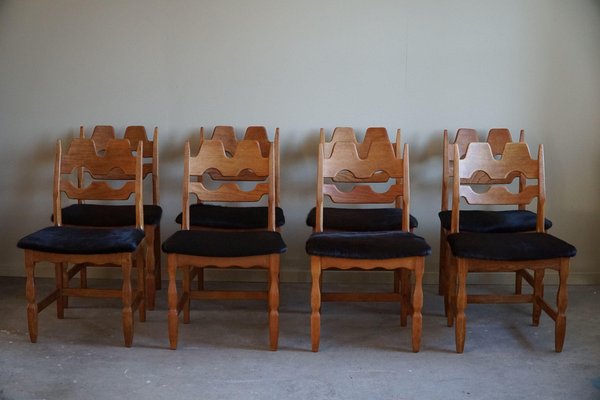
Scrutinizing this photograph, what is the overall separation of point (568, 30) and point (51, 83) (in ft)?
Answer: 11.9

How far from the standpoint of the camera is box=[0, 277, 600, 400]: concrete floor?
3071mm

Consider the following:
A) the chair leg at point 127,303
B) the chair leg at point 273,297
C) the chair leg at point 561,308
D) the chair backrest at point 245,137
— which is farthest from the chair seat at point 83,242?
the chair leg at point 561,308

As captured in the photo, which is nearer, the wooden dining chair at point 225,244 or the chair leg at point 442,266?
the wooden dining chair at point 225,244

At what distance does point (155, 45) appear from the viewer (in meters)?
4.64

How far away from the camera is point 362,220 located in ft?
13.1

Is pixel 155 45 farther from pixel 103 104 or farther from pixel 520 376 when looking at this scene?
pixel 520 376

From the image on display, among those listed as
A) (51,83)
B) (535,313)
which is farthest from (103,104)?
(535,313)

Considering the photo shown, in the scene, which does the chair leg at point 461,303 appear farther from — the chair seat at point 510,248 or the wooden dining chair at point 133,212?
the wooden dining chair at point 133,212

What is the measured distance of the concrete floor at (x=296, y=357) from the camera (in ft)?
10.1

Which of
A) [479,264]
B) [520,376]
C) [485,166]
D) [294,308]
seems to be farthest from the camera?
[294,308]

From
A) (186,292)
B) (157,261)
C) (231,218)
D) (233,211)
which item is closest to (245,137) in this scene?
(233,211)

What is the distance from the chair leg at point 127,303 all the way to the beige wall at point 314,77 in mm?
1285

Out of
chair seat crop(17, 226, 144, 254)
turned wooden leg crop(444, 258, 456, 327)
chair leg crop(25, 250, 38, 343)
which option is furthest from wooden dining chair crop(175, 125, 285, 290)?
turned wooden leg crop(444, 258, 456, 327)

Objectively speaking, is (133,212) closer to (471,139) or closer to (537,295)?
(471,139)
